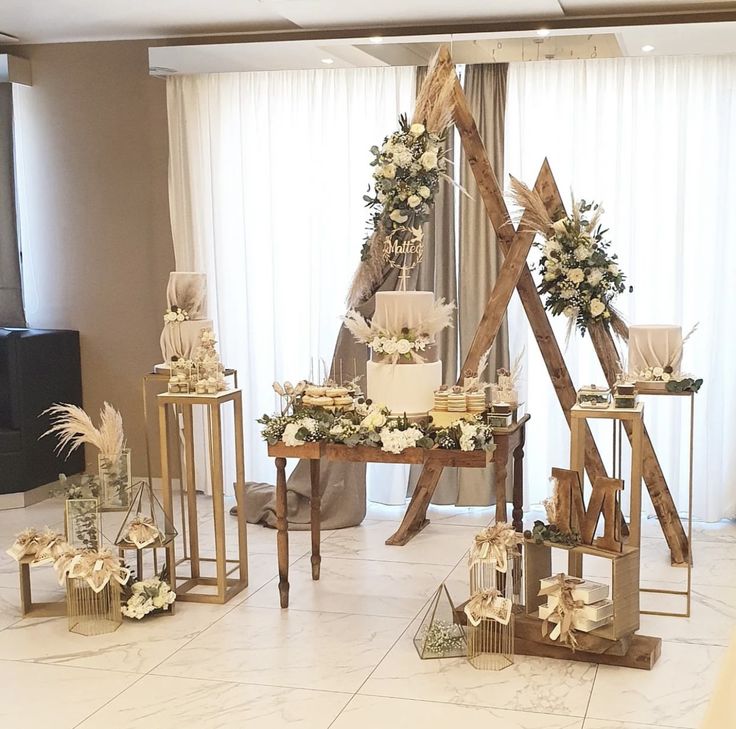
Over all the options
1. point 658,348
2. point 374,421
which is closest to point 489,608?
point 374,421

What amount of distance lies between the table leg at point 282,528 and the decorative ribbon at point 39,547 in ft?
2.97

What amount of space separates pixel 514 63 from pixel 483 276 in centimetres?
119

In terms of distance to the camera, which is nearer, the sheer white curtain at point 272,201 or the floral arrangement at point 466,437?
the floral arrangement at point 466,437

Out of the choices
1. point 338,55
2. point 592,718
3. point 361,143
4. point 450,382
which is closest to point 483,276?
point 450,382

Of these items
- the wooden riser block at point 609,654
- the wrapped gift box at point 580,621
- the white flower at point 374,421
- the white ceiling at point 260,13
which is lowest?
the wooden riser block at point 609,654

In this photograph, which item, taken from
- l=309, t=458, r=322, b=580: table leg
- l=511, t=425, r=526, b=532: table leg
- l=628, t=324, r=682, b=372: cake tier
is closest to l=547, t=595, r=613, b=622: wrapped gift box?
l=511, t=425, r=526, b=532: table leg

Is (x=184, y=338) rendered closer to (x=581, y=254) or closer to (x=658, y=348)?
(x=581, y=254)

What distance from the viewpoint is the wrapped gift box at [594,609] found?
3.96 metres

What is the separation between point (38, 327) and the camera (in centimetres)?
694

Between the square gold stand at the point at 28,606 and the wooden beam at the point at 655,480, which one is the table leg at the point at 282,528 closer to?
the square gold stand at the point at 28,606

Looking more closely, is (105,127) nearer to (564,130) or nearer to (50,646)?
(564,130)

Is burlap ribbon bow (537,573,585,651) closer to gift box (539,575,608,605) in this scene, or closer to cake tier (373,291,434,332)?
gift box (539,575,608,605)

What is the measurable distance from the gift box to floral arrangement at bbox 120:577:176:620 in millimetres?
1627

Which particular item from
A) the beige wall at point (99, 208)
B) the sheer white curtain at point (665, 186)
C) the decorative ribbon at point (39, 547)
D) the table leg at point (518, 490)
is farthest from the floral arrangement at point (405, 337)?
the beige wall at point (99, 208)
